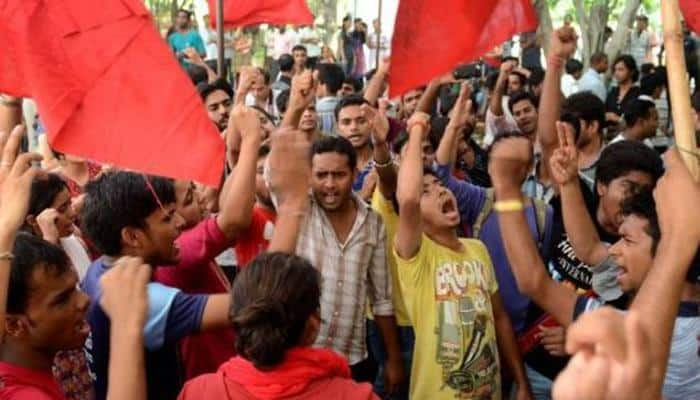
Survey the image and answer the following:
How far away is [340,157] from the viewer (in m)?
4.04

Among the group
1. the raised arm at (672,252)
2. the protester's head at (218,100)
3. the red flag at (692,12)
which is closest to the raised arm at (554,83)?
the red flag at (692,12)

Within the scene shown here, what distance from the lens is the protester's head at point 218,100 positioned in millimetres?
5777

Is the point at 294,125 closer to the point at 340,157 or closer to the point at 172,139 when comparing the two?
the point at 340,157

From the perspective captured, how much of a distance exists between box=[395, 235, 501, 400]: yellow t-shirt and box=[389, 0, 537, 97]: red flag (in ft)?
1.95

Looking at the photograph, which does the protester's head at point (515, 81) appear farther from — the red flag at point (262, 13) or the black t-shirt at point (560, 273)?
the black t-shirt at point (560, 273)

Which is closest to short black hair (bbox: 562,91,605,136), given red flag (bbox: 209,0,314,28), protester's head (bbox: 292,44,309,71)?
red flag (bbox: 209,0,314,28)

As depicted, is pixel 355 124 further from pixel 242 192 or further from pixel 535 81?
pixel 535 81

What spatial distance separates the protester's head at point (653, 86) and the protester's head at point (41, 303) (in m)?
8.13

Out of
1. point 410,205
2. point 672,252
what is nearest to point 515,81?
point 410,205

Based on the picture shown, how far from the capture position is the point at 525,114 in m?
6.68

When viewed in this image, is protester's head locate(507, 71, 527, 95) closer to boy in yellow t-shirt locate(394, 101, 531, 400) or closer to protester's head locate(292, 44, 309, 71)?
protester's head locate(292, 44, 309, 71)

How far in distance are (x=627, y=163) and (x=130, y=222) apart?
183 centimetres

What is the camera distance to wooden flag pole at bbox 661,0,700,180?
2.13 meters

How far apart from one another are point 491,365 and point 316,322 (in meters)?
1.41
